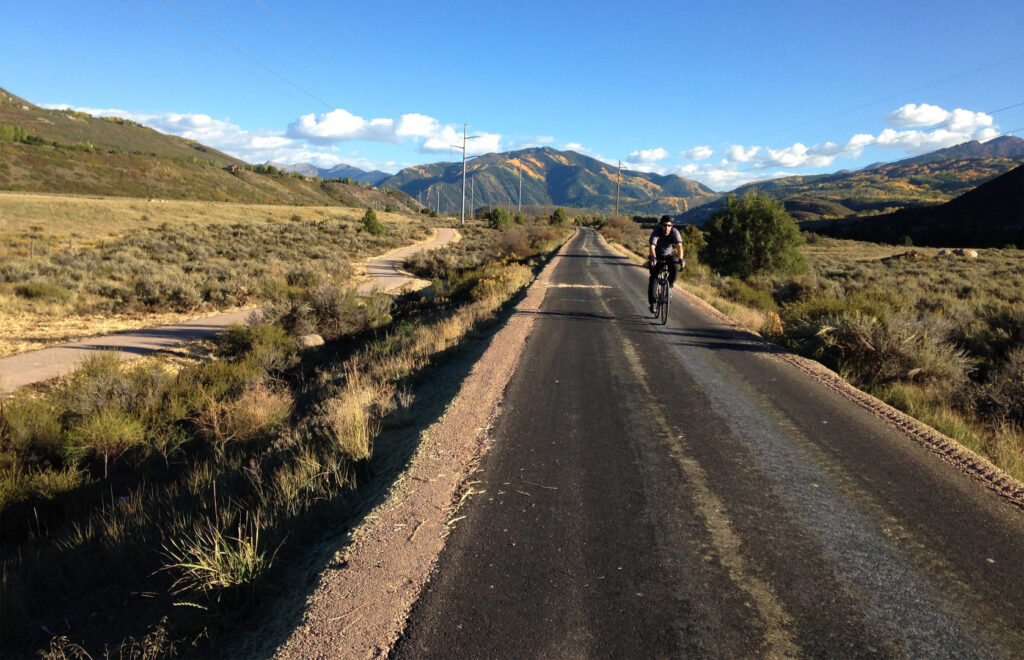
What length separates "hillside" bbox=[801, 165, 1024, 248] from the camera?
63.6 m

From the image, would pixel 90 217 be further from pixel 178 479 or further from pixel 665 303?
pixel 665 303

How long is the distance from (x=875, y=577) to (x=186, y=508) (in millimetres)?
5342

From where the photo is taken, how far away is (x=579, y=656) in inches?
92.5

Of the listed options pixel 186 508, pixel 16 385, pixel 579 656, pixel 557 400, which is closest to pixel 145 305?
pixel 16 385

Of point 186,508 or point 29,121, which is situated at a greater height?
point 29,121

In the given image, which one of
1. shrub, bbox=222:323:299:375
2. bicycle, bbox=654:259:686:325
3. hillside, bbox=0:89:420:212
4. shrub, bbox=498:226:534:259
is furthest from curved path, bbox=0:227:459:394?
hillside, bbox=0:89:420:212

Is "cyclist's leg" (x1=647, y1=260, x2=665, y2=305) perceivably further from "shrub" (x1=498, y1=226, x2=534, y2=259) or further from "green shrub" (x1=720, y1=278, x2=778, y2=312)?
"shrub" (x1=498, y1=226, x2=534, y2=259)

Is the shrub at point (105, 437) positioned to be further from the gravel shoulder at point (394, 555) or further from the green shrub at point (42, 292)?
the green shrub at point (42, 292)

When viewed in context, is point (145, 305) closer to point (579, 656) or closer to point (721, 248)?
point (579, 656)

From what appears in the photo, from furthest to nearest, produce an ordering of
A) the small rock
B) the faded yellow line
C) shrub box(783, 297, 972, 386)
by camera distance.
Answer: the small rock → shrub box(783, 297, 972, 386) → the faded yellow line

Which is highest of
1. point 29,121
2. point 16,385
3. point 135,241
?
point 29,121

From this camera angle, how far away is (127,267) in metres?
22.2

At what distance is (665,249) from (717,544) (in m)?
8.27

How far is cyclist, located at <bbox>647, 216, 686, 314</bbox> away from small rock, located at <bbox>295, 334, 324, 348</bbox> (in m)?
8.88
